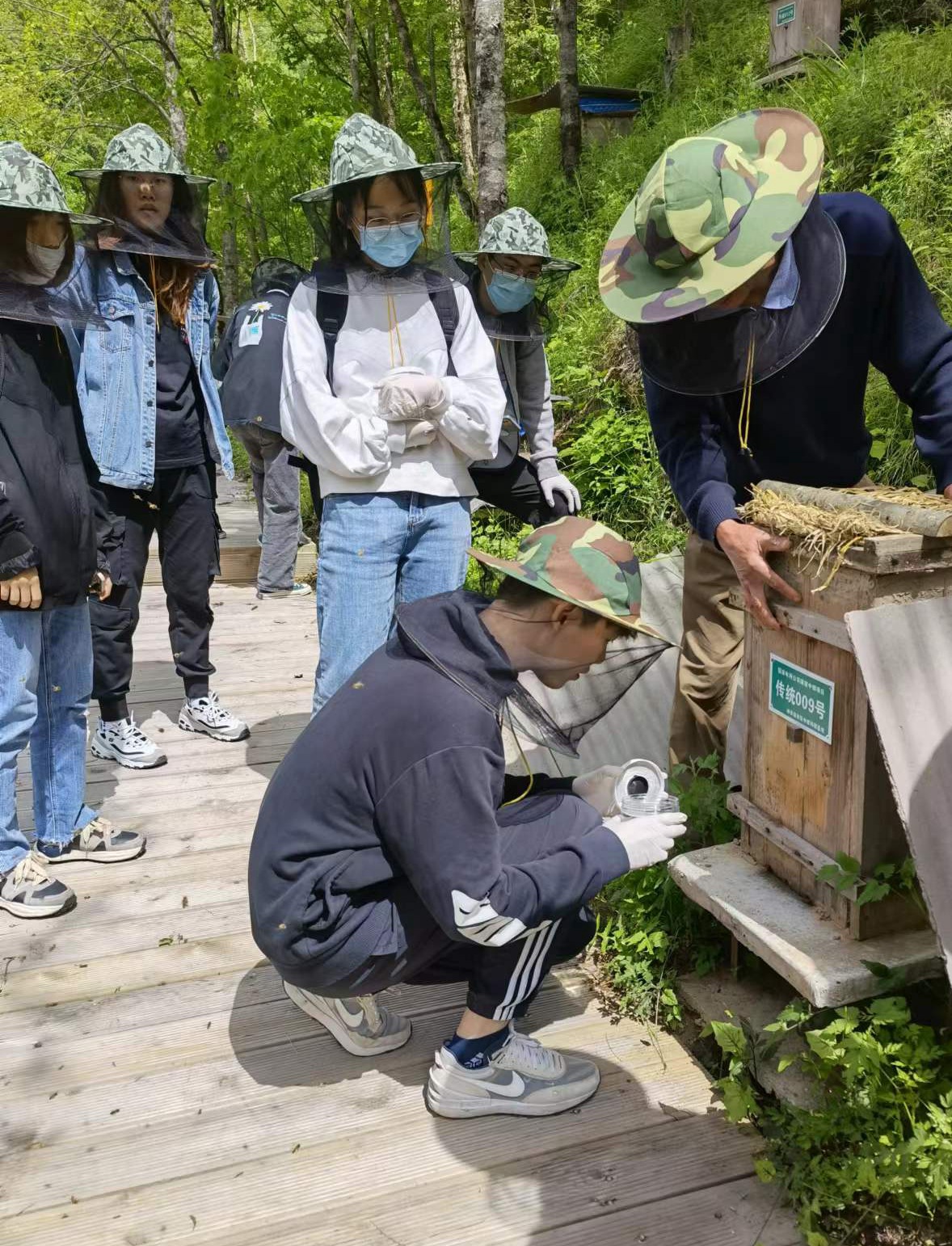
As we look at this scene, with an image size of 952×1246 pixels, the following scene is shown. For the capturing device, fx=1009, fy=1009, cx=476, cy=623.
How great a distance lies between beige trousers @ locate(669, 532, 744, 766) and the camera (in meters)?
2.98

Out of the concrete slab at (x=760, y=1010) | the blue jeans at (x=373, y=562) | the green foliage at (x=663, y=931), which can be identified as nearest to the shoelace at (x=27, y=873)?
the blue jeans at (x=373, y=562)

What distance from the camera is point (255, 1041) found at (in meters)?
2.59

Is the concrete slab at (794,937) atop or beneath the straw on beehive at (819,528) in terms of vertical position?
beneath

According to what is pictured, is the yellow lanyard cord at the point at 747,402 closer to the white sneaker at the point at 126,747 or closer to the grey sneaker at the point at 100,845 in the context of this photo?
the grey sneaker at the point at 100,845

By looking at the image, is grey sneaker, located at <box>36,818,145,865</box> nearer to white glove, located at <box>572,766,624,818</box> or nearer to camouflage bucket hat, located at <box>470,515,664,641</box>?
white glove, located at <box>572,766,624,818</box>

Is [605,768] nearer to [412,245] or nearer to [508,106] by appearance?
[412,245]

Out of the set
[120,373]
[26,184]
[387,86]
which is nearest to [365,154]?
[26,184]

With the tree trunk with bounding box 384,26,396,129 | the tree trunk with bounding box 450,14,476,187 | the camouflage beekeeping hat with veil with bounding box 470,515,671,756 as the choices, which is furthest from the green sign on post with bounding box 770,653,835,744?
the tree trunk with bounding box 384,26,396,129

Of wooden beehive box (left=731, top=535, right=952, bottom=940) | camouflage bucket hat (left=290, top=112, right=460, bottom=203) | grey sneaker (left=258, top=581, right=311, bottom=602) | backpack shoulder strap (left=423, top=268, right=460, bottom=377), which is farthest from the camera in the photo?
grey sneaker (left=258, top=581, right=311, bottom=602)

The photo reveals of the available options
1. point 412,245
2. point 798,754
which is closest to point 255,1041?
point 798,754

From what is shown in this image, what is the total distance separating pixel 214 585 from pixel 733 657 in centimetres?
500

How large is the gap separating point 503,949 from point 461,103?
45.7ft

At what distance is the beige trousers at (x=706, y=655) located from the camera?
2.98m

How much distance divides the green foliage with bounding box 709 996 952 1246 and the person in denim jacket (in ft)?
9.33
